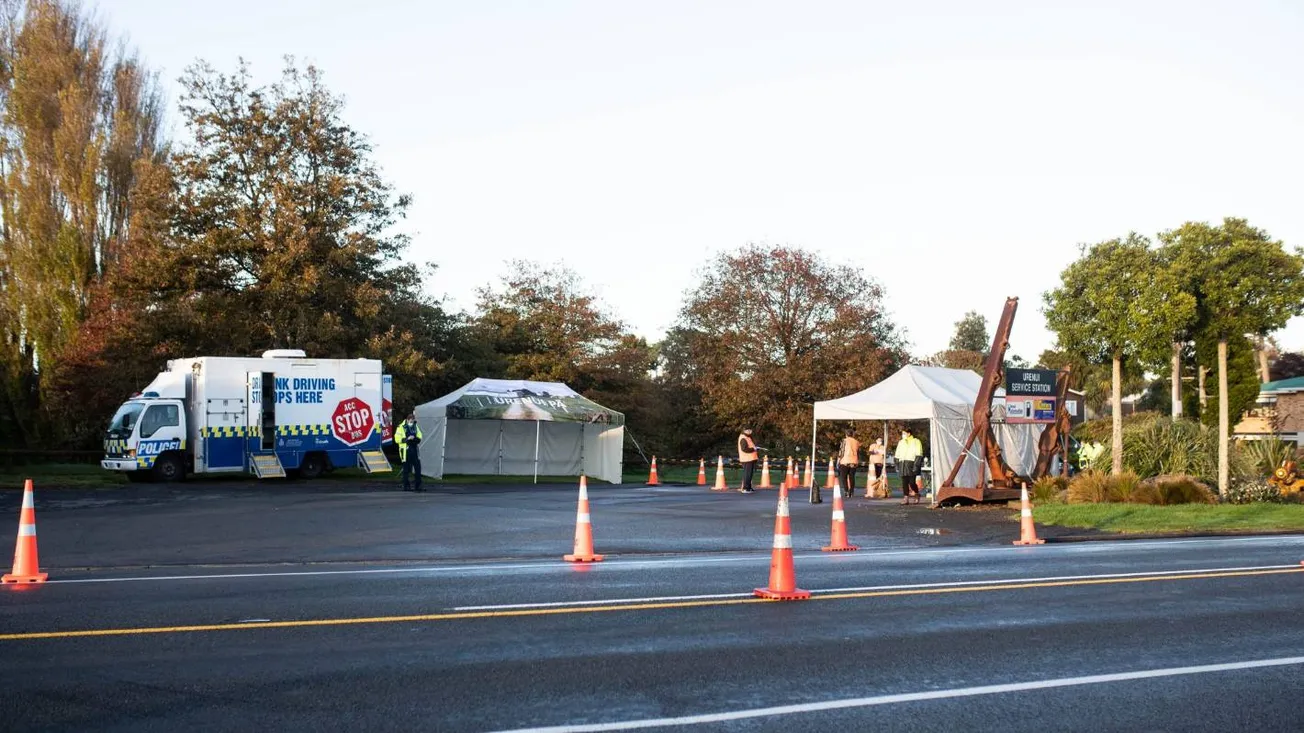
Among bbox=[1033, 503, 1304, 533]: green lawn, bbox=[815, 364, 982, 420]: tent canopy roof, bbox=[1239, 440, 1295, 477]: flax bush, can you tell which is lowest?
bbox=[1033, 503, 1304, 533]: green lawn

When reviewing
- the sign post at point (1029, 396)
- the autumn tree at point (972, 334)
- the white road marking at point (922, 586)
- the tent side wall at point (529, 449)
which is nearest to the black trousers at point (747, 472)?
the sign post at point (1029, 396)

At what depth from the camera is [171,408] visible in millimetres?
30688

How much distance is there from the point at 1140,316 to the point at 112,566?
19.5 metres

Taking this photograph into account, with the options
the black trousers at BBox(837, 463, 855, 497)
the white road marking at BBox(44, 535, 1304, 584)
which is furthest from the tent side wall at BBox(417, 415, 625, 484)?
the white road marking at BBox(44, 535, 1304, 584)

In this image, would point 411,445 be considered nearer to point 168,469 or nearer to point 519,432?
point 168,469

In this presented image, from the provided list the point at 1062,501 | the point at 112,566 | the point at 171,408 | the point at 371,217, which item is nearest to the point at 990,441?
the point at 1062,501

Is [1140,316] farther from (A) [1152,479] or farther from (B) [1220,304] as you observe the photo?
(A) [1152,479]

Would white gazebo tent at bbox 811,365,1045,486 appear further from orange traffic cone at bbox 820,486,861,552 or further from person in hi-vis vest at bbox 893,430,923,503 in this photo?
orange traffic cone at bbox 820,486,861,552

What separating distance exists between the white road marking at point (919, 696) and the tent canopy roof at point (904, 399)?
62.6 feet

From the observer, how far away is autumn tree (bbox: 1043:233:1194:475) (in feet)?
78.5

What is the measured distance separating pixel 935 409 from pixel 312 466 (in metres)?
17.2

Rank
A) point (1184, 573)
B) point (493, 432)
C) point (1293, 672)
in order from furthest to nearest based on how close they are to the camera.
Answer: point (493, 432)
point (1184, 573)
point (1293, 672)

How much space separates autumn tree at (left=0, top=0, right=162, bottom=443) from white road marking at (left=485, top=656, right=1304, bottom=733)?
38.9m

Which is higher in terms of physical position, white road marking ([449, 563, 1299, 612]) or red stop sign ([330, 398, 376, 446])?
red stop sign ([330, 398, 376, 446])
